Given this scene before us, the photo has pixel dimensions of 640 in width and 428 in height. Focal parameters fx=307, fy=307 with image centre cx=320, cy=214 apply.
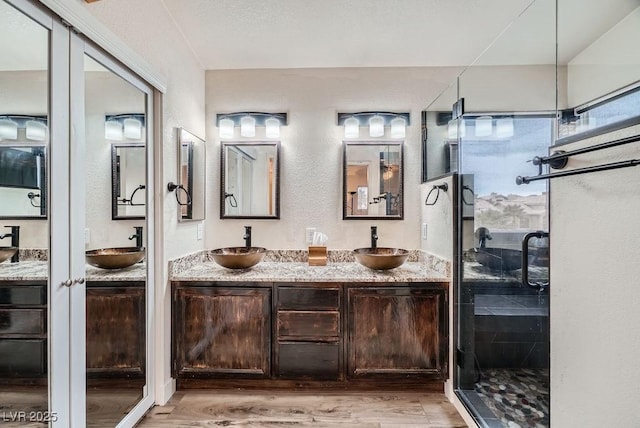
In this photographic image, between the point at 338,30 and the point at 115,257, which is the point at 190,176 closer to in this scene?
the point at 115,257

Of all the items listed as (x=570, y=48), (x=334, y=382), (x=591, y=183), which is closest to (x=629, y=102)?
(x=591, y=183)

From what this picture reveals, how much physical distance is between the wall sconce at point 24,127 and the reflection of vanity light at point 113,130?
36 centimetres

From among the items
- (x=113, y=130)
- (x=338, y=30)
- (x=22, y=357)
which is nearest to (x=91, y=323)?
(x=22, y=357)

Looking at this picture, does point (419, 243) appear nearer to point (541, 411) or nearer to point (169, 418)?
point (541, 411)

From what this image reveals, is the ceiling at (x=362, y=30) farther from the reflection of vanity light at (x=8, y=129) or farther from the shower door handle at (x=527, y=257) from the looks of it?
the shower door handle at (x=527, y=257)

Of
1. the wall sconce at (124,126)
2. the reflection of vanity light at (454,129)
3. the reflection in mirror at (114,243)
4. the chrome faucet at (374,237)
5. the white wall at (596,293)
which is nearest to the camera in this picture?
the white wall at (596,293)

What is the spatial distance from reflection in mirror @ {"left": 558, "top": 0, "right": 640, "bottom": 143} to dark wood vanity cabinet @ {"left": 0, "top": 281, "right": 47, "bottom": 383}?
2245 millimetres

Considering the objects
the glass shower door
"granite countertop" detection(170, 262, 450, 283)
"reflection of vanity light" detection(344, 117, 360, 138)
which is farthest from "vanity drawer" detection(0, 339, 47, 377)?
"reflection of vanity light" detection(344, 117, 360, 138)

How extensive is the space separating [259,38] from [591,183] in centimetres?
226

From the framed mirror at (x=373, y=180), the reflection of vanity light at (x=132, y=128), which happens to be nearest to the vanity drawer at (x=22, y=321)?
the reflection of vanity light at (x=132, y=128)

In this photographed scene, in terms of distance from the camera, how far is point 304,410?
2064 millimetres

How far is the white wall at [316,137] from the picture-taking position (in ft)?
9.10

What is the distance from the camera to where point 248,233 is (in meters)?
2.77

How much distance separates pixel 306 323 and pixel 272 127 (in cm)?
171
